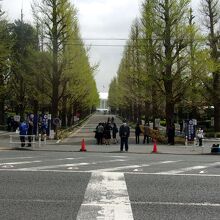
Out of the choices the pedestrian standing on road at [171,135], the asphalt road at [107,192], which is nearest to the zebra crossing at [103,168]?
the asphalt road at [107,192]

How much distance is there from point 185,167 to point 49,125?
21.2 metres

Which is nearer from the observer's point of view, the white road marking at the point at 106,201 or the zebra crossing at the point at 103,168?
the white road marking at the point at 106,201

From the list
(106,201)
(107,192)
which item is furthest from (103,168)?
(106,201)

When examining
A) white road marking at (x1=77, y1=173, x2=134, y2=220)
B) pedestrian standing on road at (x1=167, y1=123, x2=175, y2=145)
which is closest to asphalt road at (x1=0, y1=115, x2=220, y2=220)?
white road marking at (x1=77, y1=173, x2=134, y2=220)

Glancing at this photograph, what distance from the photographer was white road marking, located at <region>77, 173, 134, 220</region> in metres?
8.41

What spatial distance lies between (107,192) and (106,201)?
1055mm

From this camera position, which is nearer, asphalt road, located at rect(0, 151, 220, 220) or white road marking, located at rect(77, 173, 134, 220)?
white road marking, located at rect(77, 173, 134, 220)

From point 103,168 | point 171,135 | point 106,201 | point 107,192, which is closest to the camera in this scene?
point 106,201

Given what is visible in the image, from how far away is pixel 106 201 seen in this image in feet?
31.8

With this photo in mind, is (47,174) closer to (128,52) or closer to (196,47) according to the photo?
(196,47)

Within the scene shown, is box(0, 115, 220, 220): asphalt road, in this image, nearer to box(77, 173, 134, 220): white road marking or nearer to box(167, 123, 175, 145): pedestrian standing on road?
box(77, 173, 134, 220): white road marking

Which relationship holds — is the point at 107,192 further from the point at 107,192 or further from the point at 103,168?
the point at 103,168

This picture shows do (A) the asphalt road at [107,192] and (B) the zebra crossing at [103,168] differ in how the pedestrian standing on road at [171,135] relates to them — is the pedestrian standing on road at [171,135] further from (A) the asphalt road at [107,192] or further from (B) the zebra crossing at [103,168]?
(A) the asphalt road at [107,192]

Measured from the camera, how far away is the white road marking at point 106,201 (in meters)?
8.41
